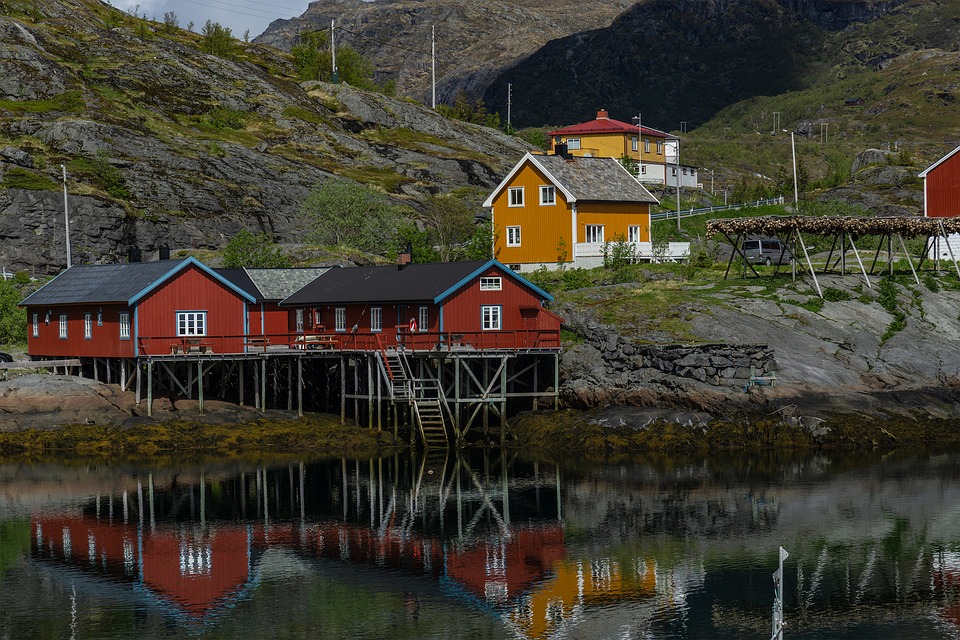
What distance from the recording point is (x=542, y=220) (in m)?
73.0

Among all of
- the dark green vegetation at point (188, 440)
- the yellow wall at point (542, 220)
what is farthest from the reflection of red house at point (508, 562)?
the yellow wall at point (542, 220)

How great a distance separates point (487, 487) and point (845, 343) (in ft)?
64.4

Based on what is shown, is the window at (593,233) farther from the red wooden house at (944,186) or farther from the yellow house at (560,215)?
the red wooden house at (944,186)

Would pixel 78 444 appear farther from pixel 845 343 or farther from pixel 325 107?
pixel 325 107

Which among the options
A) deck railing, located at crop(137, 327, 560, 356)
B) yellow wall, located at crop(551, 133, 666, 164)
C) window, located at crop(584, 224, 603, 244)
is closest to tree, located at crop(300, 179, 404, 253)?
window, located at crop(584, 224, 603, 244)

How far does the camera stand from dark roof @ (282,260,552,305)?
55125 mm

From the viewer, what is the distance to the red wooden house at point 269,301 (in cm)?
6009

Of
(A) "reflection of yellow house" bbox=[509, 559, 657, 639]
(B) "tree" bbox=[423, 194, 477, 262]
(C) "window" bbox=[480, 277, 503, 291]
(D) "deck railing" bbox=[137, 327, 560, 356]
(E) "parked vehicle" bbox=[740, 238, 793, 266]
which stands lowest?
(A) "reflection of yellow house" bbox=[509, 559, 657, 639]

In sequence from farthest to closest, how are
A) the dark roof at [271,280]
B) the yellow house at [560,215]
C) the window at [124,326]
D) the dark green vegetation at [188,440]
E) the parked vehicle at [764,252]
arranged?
Result: the parked vehicle at [764,252] → the yellow house at [560,215] → the dark roof at [271,280] → the window at [124,326] → the dark green vegetation at [188,440]

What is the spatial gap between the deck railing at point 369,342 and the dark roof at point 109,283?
2.52 meters

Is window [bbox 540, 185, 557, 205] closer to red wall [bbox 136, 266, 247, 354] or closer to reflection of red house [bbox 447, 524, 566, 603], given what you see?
red wall [bbox 136, 266, 247, 354]

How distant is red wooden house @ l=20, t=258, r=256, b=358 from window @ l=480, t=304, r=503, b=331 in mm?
10984

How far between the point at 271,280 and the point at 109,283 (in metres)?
8.08

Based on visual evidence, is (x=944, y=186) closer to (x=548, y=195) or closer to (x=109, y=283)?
(x=548, y=195)
